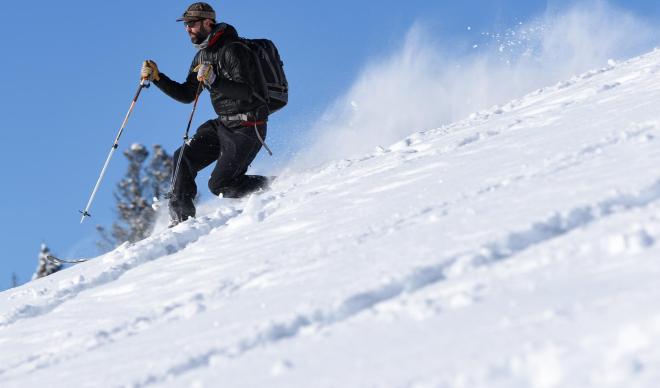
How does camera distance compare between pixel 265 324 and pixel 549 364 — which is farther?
pixel 265 324

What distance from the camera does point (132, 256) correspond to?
24.6 feet

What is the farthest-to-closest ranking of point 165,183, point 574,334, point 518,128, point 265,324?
point 165,183
point 518,128
point 265,324
point 574,334

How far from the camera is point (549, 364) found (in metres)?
2.75

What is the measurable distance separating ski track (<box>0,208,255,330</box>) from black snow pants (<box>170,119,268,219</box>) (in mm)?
720

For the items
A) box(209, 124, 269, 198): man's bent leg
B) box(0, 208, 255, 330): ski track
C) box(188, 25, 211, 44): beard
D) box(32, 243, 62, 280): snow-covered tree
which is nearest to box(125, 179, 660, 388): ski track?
box(0, 208, 255, 330): ski track

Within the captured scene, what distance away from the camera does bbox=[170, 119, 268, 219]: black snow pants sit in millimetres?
8938

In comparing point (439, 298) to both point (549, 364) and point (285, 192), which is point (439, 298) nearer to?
point (549, 364)

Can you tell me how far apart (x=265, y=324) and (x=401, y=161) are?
167 inches

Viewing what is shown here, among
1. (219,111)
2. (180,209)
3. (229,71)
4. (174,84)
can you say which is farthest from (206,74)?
Answer: (180,209)

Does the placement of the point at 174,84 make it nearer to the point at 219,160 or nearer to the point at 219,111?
the point at 219,111

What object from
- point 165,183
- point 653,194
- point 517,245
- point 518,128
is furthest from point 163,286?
point 165,183

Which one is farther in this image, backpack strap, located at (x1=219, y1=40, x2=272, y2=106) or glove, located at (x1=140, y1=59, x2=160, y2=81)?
glove, located at (x1=140, y1=59, x2=160, y2=81)

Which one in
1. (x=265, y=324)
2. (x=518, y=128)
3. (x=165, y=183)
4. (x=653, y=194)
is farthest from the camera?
(x=165, y=183)

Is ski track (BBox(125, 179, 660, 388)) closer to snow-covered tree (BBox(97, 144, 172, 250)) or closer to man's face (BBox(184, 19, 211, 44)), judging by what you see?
man's face (BBox(184, 19, 211, 44))
